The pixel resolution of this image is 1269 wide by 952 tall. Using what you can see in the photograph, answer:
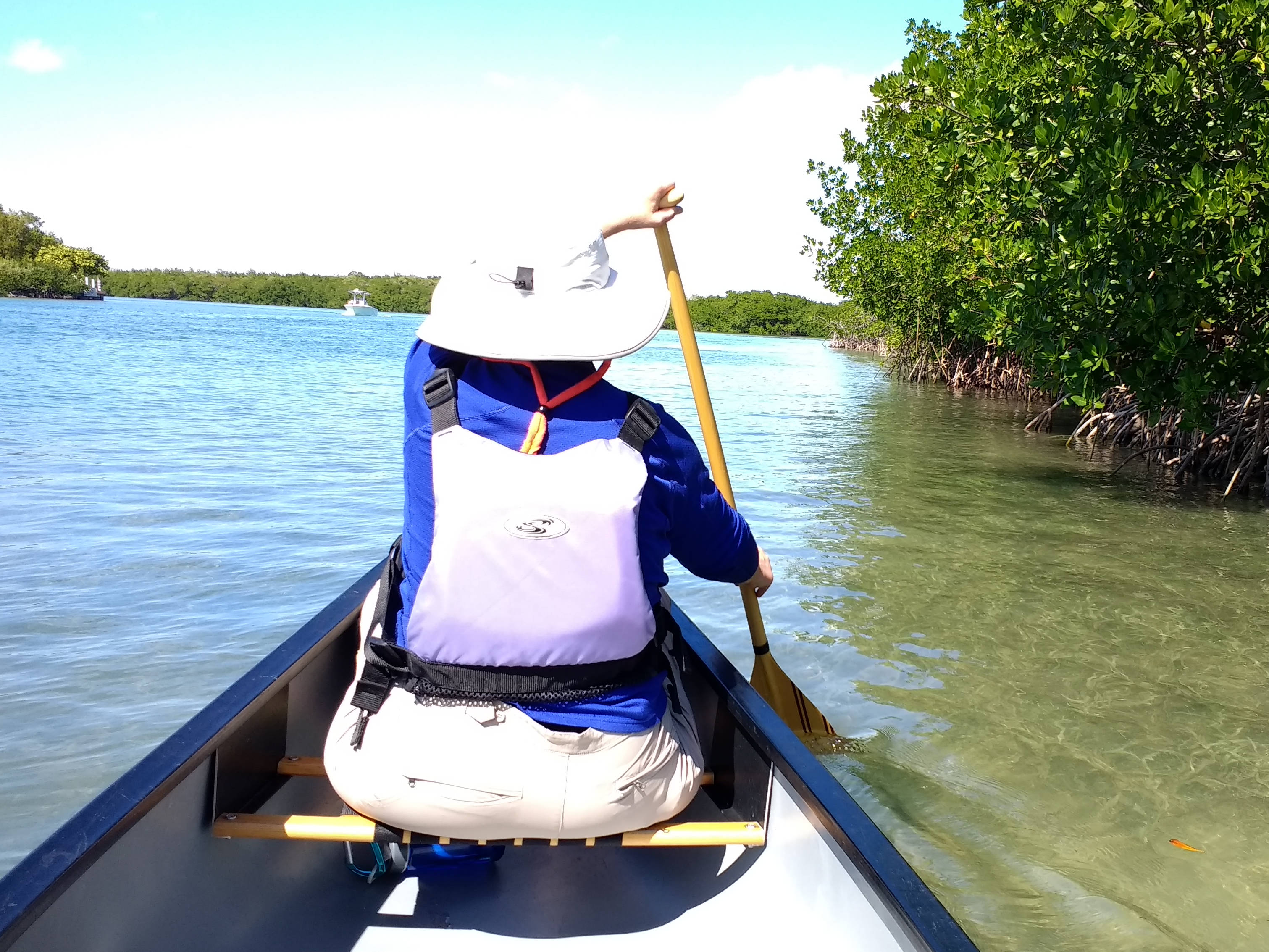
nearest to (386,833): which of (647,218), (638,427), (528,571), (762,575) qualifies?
(528,571)

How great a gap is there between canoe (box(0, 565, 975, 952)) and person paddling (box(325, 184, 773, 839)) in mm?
154

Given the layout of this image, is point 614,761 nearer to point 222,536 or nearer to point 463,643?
point 463,643

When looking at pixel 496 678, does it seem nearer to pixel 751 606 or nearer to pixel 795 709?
pixel 751 606

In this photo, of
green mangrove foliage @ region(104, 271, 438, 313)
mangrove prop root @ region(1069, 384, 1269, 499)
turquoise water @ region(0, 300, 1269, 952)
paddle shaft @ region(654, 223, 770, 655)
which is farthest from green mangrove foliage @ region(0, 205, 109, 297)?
paddle shaft @ region(654, 223, 770, 655)

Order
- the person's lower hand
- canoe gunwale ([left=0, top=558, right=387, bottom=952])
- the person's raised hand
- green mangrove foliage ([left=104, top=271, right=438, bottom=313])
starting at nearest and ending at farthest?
canoe gunwale ([left=0, top=558, right=387, bottom=952])
the person's lower hand
the person's raised hand
green mangrove foliage ([left=104, top=271, right=438, bottom=313])

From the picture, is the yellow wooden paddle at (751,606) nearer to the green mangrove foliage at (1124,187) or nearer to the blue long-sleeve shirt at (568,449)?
the blue long-sleeve shirt at (568,449)

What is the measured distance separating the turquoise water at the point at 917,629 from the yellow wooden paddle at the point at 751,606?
21 cm

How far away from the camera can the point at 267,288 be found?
10888 cm

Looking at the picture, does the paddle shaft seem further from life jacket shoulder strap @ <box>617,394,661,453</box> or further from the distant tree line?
the distant tree line

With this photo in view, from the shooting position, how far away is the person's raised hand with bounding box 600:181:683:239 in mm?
2500

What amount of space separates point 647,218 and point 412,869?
1670mm

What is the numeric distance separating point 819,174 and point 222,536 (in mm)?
19271

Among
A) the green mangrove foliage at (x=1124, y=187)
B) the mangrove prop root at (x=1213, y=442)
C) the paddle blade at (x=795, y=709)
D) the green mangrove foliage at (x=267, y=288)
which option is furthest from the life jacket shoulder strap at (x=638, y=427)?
the green mangrove foliage at (x=267, y=288)

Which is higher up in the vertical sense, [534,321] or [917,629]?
[534,321]
